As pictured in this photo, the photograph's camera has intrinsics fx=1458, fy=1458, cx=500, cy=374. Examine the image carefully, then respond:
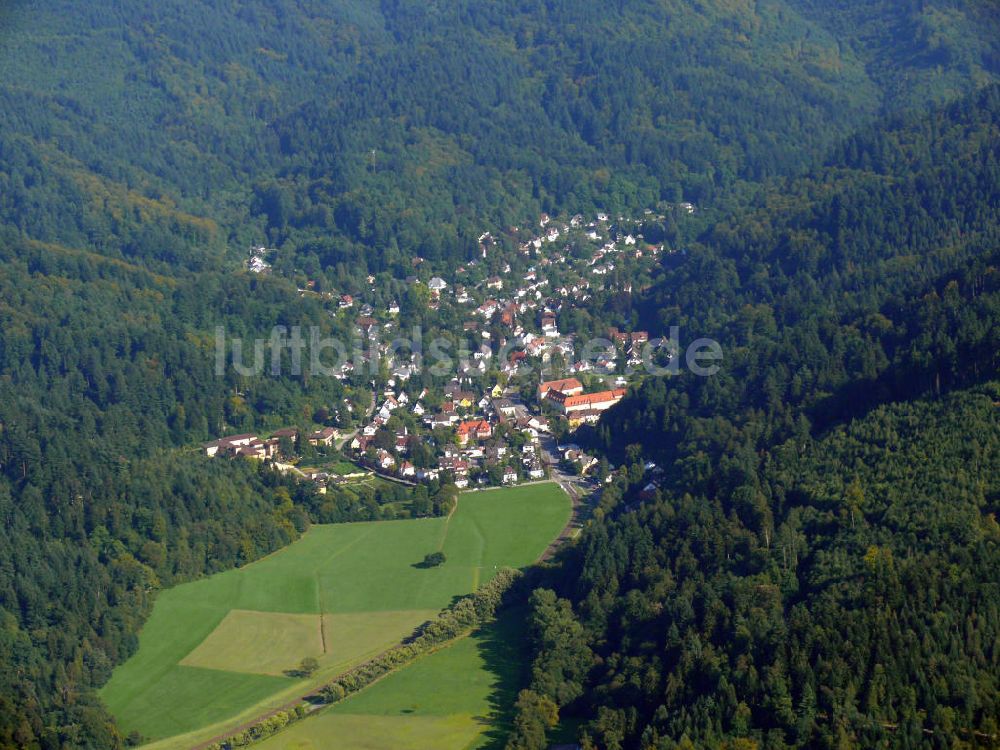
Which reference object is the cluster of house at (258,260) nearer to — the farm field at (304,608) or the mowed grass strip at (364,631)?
the farm field at (304,608)

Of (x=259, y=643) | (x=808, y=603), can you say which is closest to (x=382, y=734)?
(x=259, y=643)

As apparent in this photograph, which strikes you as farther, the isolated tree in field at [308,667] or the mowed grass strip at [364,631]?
the mowed grass strip at [364,631]

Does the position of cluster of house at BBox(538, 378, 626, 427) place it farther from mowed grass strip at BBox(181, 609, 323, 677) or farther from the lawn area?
the lawn area

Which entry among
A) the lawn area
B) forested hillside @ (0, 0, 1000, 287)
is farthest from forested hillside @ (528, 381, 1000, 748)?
forested hillside @ (0, 0, 1000, 287)

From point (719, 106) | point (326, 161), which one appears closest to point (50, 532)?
point (326, 161)

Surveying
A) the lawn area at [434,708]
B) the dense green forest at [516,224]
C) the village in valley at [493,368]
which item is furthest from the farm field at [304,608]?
the village in valley at [493,368]

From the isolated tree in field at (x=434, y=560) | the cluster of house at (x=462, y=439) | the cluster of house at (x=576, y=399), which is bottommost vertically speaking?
the isolated tree in field at (x=434, y=560)

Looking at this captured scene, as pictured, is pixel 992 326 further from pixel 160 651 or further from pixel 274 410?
pixel 274 410

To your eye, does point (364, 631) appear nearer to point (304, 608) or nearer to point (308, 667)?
point (304, 608)
